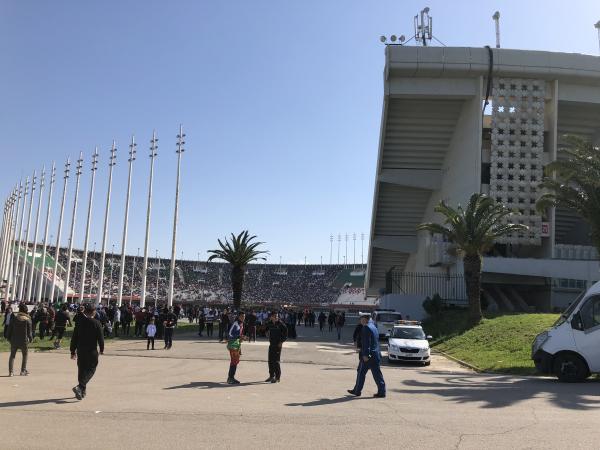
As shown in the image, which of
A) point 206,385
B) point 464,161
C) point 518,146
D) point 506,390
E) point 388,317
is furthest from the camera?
point 464,161

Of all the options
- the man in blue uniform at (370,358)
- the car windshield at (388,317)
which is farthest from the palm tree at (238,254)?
the man in blue uniform at (370,358)

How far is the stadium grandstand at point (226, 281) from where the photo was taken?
89.7 m

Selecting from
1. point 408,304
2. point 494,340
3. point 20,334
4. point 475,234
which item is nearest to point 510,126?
point 475,234

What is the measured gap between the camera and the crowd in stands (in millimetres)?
90125

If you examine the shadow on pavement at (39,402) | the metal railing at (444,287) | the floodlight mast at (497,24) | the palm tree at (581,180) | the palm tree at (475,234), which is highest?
the floodlight mast at (497,24)

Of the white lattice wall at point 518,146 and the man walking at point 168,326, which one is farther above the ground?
the white lattice wall at point 518,146

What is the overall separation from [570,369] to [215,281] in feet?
288

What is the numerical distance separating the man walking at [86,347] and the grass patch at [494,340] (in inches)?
438

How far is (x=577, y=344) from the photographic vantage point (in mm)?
13508

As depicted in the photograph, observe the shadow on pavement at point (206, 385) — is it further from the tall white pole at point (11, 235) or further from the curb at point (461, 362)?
the tall white pole at point (11, 235)

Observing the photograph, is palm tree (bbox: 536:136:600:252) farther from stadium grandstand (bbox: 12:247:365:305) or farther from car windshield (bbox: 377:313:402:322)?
stadium grandstand (bbox: 12:247:365:305)

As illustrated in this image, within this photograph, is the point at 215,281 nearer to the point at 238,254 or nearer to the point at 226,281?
the point at 226,281

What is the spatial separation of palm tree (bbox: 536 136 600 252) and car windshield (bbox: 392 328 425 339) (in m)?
8.83

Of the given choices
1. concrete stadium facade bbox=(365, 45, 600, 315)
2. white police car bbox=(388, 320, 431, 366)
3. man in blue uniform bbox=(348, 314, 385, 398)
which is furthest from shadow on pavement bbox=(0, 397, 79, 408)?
concrete stadium facade bbox=(365, 45, 600, 315)
